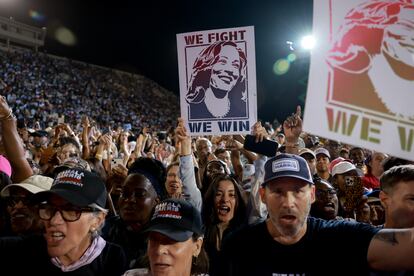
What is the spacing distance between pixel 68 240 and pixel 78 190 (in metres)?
0.24

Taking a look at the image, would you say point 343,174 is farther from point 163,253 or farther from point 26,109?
point 26,109

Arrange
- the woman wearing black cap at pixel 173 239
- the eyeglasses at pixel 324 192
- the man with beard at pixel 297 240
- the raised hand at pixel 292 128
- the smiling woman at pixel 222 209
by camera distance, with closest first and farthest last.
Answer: the man with beard at pixel 297 240 → the woman wearing black cap at pixel 173 239 → the smiling woman at pixel 222 209 → the eyeglasses at pixel 324 192 → the raised hand at pixel 292 128

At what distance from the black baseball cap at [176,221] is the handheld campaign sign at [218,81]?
73.9 inches

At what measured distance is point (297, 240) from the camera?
2127 mm

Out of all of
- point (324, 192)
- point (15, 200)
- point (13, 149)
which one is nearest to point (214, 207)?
point (324, 192)

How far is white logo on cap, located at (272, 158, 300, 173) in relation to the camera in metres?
2.23

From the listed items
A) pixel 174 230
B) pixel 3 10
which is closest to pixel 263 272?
pixel 174 230

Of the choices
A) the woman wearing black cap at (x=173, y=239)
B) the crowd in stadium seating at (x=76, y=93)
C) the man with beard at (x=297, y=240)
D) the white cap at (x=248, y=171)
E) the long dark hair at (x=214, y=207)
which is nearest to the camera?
the man with beard at (x=297, y=240)

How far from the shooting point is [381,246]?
1.83 metres

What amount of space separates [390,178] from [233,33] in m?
2.29

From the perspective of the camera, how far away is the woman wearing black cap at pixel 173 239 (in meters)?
2.01

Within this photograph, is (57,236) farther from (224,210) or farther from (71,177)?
(224,210)

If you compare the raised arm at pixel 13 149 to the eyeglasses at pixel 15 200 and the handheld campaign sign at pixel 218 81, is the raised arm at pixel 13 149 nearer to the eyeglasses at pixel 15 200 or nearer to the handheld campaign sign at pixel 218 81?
the eyeglasses at pixel 15 200

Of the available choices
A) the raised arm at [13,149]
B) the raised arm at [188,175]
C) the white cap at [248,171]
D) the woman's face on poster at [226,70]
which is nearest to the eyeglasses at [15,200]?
the raised arm at [13,149]
